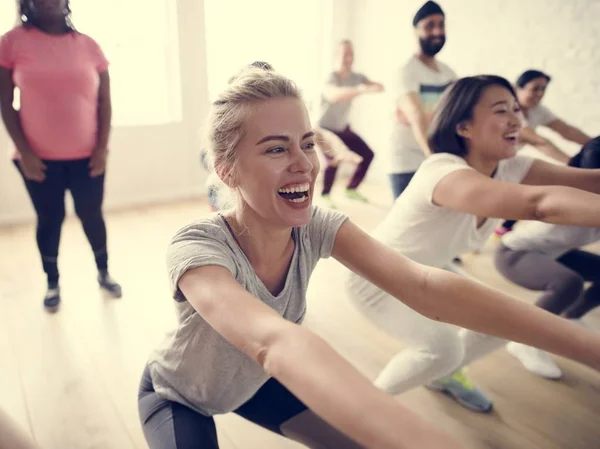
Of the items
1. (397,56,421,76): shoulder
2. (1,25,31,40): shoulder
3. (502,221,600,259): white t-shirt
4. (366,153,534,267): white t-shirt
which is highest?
(1,25,31,40): shoulder

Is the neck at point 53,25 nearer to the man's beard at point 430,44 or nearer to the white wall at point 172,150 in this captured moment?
the man's beard at point 430,44

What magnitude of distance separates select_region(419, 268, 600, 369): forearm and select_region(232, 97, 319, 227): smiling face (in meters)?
0.33

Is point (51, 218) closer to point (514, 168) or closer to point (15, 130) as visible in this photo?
point (15, 130)

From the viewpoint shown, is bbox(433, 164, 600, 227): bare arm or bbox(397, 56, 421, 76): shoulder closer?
bbox(433, 164, 600, 227): bare arm

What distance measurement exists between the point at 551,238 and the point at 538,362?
505mm

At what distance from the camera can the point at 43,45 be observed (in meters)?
2.17

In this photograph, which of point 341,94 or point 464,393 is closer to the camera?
point 464,393

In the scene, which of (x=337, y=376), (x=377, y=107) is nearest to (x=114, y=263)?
(x=337, y=376)

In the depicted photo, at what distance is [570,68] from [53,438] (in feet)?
12.4

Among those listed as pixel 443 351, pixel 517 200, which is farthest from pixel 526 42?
pixel 443 351

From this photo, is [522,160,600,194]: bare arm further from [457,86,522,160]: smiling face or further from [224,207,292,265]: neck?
[224,207,292,265]: neck

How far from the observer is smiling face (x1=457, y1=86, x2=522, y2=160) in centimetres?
154

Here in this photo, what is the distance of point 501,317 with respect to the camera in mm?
970

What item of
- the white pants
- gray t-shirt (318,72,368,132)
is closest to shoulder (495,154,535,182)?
the white pants
